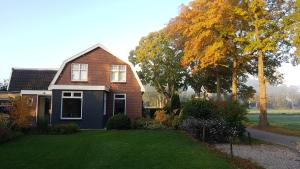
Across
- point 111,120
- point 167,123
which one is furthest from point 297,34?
point 111,120

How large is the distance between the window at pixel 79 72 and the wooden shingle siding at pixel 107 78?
9.6 inches

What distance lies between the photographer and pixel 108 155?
11906 millimetres

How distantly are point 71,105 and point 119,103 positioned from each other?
4.65 m

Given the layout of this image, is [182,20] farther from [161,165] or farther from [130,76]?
[161,165]

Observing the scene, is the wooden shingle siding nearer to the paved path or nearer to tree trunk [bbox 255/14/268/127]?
the paved path

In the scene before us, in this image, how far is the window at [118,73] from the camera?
26.7m

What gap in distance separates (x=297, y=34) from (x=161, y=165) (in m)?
19.0

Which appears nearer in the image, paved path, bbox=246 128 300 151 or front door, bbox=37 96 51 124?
paved path, bbox=246 128 300 151

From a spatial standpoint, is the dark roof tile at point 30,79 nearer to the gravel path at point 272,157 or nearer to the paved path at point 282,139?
the paved path at point 282,139

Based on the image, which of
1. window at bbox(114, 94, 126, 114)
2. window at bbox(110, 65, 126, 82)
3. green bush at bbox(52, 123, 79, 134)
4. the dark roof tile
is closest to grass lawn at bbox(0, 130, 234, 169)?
green bush at bbox(52, 123, 79, 134)

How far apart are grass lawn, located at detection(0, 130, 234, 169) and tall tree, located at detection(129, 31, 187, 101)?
1163 inches

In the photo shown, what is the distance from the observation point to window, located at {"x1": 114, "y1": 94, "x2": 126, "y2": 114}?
26891 millimetres

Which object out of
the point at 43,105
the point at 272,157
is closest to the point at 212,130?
the point at 272,157

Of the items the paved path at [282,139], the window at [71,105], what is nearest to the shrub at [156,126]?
the window at [71,105]
